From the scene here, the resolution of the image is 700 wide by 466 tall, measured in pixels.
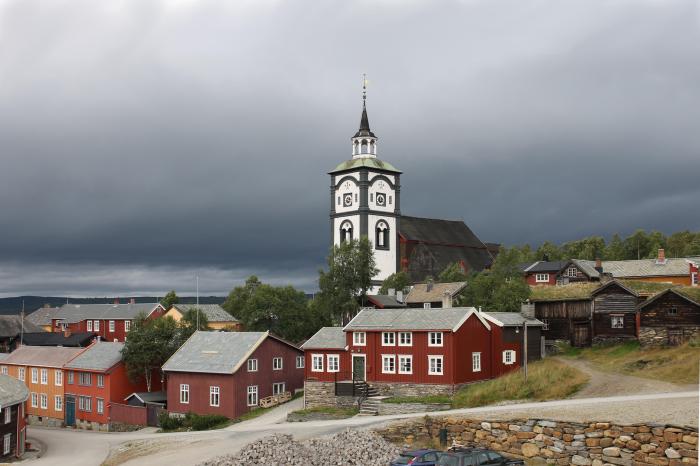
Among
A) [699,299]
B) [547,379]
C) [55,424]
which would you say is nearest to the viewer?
[547,379]

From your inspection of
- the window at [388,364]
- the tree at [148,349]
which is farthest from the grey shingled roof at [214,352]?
the window at [388,364]

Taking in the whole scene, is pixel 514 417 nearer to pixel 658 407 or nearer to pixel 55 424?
pixel 658 407

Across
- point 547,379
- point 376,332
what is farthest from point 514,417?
point 376,332

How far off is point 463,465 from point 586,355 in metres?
27.5

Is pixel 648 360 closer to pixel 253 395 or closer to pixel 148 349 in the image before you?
pixel 253 395

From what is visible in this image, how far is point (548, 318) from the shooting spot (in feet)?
204

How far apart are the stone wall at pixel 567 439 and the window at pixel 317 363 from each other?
16.1m

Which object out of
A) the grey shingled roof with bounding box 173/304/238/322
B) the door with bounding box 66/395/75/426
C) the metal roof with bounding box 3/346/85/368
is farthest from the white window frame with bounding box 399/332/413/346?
the grey shingled roof with bounding box 173/304/238/322

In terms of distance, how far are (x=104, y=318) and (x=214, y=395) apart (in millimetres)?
54455

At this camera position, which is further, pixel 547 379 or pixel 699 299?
pixel 699 299

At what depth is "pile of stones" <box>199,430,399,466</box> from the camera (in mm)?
36812

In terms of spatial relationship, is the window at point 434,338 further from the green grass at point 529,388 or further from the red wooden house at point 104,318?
the red wooden house at point 104,318

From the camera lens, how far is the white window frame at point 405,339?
53250 millimetres

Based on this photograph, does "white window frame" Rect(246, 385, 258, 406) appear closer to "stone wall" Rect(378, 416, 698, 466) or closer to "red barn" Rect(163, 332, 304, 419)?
"red barn" Rect(163, 332, 304, 419)
